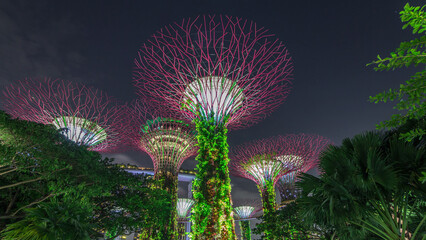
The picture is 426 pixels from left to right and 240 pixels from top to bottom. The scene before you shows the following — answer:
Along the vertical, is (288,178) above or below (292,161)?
below

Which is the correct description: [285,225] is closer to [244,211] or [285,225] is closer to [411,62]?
[411,62]

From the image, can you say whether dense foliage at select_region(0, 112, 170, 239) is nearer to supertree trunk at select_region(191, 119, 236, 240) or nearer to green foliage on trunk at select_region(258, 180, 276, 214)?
supertree trunk at select_region(191, 119, 236, 240)

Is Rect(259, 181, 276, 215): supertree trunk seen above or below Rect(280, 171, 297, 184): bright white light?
below

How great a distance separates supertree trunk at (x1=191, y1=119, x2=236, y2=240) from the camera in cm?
1047

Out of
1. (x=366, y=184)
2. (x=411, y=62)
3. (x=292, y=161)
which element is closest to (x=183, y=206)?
(x=292, y=161)

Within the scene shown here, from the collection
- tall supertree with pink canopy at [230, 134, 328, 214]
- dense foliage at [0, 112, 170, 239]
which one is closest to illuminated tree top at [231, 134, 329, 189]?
tall supertree with pink canopy at [230, 134, 328, 214]

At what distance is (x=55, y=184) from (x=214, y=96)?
811cm

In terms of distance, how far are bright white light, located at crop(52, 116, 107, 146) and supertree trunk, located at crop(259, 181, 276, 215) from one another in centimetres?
1449

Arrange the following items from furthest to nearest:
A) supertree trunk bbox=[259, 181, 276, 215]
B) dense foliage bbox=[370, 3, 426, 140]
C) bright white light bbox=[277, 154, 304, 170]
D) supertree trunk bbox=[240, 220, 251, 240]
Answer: supertree trunk bbox=[240, 220, 251, 240] → bright white light bbox=[277, 154, 304, 170] → supertree trunk bbox=[259, 181, 276, 215] → dense foliage bbox=[370, 3, 426, 140]

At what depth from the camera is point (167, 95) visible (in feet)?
46.6

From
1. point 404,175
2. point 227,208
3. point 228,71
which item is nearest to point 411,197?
point 404,175

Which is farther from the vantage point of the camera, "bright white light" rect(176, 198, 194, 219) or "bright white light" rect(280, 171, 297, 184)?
"bright white light" rect(176, 198, 194, 219)

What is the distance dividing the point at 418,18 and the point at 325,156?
5.38 m

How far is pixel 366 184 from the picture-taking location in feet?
21.5
